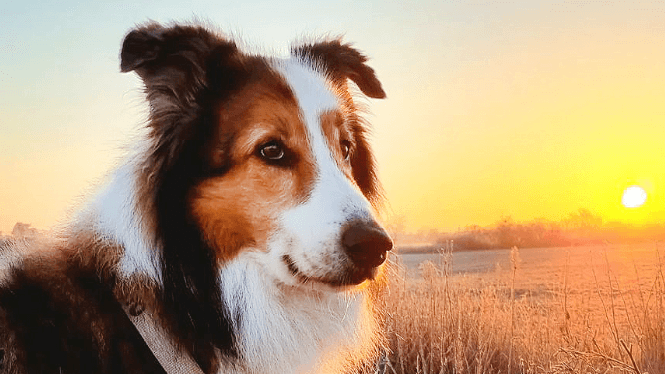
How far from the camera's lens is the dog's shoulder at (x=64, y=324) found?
2539mm

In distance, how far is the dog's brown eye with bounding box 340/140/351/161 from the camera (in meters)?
3.29

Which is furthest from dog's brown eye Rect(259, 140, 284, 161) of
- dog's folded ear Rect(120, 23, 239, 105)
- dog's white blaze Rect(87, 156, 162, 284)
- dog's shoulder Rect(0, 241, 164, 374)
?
dog's shoulder Rect(0, 241, 164, 374)

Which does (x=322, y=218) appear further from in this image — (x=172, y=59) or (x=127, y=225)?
(x=172, y=59)

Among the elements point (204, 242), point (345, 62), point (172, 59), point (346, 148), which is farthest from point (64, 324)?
point (345, 62)

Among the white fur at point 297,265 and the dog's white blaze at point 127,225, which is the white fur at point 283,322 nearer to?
the white fur at point 297,265

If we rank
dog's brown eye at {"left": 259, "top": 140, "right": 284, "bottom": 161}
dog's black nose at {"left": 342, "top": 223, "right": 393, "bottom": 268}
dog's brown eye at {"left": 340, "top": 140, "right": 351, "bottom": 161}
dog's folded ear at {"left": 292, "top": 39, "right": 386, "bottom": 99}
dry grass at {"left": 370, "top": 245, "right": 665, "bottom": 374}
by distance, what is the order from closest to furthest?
dog's black nose at {"left": 342, "top": 223, "right": 393, "bottom": 268}, dog's brown eye at {"left": 259, "top": 140, "right": 284, "bottom": 161}, dog's brown eye at {"left": 340, "top": 140, "right": 351, "bottom": 161}, dog's folded ear at {"left": 292, "top": 39, "right": 386, "bottom": 99}, dry grass at {"left": 370, "top": 245, "right": 665, "bottom": 374}

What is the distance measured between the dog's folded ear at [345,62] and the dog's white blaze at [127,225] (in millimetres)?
1306

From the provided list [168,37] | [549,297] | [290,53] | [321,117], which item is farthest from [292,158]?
[549,297]

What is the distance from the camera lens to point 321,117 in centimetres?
311

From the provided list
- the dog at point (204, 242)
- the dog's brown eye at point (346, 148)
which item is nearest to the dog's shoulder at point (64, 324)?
the dog at point (204, 242)

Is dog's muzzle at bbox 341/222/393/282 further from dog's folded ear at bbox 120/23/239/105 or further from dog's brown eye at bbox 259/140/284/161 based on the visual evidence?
dog's folded ear at bbox 120/23/239/105

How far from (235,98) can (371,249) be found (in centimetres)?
101

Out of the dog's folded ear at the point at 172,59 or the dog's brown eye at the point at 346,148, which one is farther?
the dog's brown eye at the point at 346,148

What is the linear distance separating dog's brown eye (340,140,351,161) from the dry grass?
2899mm
